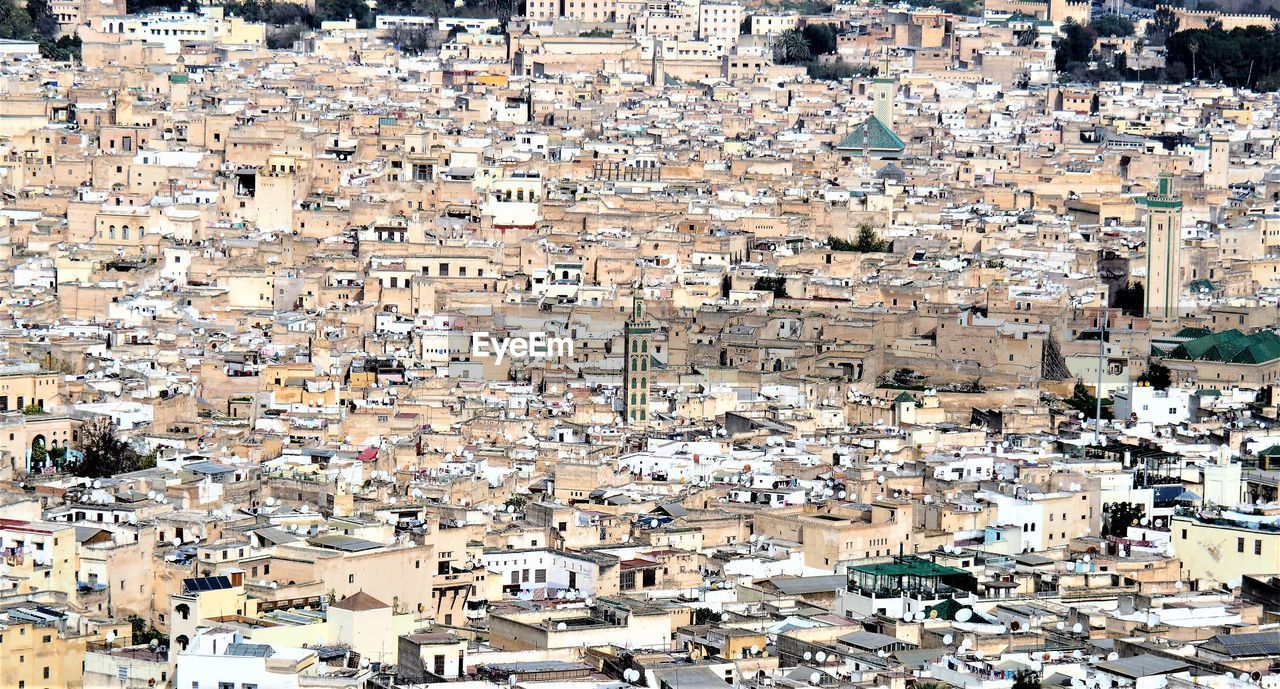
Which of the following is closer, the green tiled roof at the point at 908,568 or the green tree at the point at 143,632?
the green tree at the point at 143,632

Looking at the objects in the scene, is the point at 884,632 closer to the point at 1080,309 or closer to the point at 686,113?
the point at 1080,309

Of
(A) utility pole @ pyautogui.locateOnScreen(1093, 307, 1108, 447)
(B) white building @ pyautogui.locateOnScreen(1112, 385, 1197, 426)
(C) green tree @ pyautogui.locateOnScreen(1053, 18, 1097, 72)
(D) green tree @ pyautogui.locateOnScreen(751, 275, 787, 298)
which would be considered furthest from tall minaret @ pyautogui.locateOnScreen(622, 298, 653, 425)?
Answer: (C) green tree @ pyautogui.locateOnScreen(1053, 18, 1097, 72)

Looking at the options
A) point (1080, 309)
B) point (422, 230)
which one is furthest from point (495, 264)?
point (1080, 309)

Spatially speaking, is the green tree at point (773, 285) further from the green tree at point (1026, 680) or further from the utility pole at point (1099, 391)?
the green tree at point (1026, 680)

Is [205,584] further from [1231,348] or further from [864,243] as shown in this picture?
[864,243]

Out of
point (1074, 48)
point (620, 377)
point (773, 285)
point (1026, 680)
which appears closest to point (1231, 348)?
point (773, 285)

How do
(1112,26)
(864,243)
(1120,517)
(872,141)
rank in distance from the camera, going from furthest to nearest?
(1112,26), (872,141), (864,243), (1120,517)

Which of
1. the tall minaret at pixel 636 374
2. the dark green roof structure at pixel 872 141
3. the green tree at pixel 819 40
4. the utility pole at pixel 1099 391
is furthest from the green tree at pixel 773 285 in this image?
the green tree at pixel 819 40
